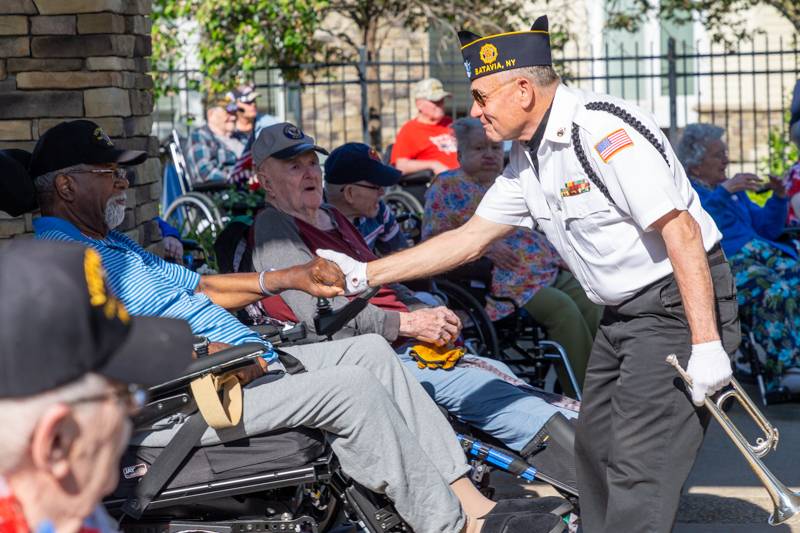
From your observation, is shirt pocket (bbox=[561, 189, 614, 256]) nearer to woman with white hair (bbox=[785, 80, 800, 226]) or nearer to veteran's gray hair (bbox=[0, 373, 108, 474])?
veteran's gray hair (bbox=[0, 373, 108, 474])

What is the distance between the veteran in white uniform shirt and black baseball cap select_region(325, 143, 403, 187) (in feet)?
5.59

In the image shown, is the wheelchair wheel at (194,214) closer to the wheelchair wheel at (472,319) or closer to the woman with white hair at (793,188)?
the wheelchair wheel at (472,319)

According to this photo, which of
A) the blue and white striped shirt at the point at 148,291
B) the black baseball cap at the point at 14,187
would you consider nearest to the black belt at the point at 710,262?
the blue and white striped shirt at the point at 148,291

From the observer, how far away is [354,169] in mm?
5477

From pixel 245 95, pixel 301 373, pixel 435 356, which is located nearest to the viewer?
pixel 301 373

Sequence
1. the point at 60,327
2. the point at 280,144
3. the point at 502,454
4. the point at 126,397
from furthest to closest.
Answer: the point at 280,144, the point at 502,454, the point at 126,397, the point at 60,327

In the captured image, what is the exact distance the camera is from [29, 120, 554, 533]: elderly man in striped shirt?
3670mm

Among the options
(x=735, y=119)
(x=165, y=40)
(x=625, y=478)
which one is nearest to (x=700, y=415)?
(x=625, y=478)

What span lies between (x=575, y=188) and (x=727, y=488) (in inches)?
83.7

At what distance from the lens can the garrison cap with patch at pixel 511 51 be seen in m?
3.70

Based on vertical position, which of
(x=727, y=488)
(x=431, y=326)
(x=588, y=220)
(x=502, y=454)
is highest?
(x=588, y=220)

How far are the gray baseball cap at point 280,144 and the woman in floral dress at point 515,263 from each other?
1.20 m

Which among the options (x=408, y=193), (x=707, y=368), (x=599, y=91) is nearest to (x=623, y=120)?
(x=707, y=368)

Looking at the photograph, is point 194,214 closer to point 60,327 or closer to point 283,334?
point 283,334
